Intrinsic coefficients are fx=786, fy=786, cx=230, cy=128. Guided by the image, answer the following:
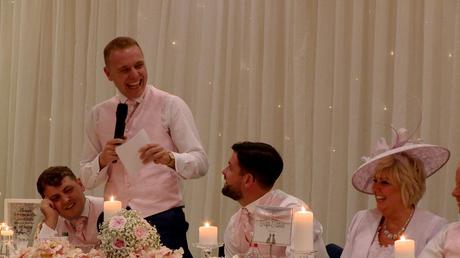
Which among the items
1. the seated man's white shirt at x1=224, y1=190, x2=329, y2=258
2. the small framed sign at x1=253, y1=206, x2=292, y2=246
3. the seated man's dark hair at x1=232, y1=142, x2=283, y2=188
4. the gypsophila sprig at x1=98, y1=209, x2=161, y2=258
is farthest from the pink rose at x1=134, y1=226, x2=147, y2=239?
the seated man's dark hair at x1=232, y1=142, x2=283, y2=188

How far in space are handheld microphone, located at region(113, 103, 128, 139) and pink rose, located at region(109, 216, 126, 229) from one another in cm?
80

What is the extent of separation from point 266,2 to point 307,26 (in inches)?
11.2

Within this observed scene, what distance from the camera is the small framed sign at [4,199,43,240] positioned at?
3404 mm

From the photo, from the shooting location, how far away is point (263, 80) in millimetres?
4266

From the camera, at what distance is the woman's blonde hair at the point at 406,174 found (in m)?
3.01

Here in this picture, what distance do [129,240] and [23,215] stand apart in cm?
128

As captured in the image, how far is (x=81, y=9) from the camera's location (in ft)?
16.2

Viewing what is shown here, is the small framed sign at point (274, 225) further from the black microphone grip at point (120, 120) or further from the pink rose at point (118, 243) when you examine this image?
the black microphone grip at point (120, 120)

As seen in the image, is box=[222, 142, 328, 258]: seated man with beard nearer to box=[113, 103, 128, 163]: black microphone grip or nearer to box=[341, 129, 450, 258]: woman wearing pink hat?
box=[341, 129, 450, 258]: woman wearing pink hat

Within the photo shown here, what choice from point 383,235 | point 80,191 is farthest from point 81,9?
point 383,235

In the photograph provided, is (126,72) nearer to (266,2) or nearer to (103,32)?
(266,2)

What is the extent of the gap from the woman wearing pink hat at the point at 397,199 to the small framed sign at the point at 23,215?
1356 mm

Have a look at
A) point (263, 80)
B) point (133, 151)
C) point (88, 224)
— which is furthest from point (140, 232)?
point (263, 80)

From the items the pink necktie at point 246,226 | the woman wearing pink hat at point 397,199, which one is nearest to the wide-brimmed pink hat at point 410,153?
the woman wearing pink hat at point 397,199
